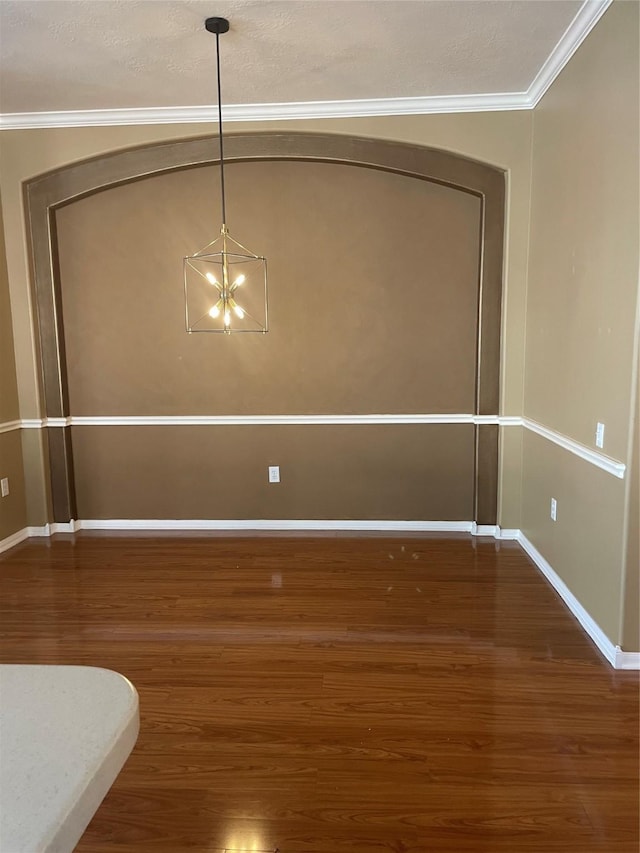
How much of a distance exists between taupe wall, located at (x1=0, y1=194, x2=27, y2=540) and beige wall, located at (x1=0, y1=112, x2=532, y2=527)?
52 mm

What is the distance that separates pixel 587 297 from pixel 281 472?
7.51ft

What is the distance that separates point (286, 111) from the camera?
366 cm

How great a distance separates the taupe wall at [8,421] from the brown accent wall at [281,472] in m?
0.39

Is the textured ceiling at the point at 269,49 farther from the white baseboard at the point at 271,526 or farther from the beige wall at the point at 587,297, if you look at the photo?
the white baseboard at the point at 271,526

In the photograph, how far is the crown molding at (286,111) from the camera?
356cm

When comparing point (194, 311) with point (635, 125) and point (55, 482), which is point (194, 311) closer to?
point (55, 482)

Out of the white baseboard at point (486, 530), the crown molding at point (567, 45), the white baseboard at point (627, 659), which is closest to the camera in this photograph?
the white baseboard at point (627, 659)

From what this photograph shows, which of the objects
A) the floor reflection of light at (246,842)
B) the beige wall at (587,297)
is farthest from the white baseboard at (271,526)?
the floor reflection of light at (246,842)

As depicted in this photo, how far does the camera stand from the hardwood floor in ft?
5.53

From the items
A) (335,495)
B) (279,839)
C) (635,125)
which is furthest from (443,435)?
(279,839)

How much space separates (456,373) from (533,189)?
4.00 ft

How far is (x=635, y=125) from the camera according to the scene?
221 centimetres

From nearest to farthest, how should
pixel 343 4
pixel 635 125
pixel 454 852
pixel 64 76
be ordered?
pixel 454 852 < pixel 635 125 < pixel 343 4 < pixel 64 76

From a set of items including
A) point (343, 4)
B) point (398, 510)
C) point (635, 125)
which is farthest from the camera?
point (398, 510)
